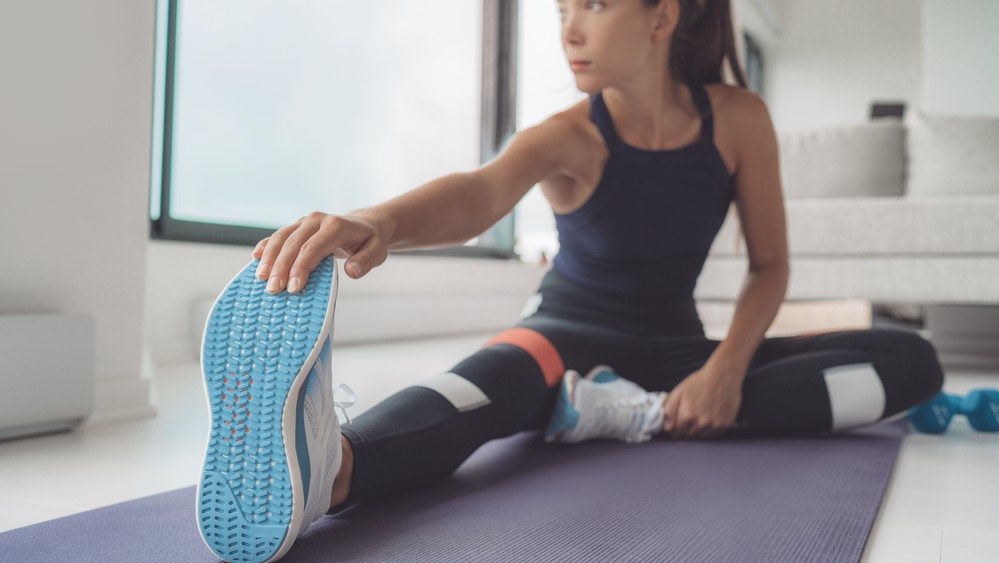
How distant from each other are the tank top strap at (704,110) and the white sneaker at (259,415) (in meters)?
0.86

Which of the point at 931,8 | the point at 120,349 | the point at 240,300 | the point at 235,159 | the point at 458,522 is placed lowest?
the point at 458,522

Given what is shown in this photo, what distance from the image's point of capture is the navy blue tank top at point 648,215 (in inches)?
53.2

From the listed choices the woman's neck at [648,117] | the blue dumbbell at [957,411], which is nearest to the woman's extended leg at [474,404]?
the woman's neck at [648,117]

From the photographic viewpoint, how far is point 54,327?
4.28 ft

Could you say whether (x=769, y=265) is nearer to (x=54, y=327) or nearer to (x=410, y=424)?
(x=410, y=424)

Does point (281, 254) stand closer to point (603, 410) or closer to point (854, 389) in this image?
point (603, 410)

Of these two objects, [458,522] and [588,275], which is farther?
[588,275]

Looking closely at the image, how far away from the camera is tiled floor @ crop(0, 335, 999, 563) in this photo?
0.84 m

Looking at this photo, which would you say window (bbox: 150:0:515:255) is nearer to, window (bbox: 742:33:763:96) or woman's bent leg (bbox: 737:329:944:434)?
woman's bent leg (bbox: 737:329:944:434)

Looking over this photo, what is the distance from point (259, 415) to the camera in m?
0.70

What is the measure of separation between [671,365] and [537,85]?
12.5ft

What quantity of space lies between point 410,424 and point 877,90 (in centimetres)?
807

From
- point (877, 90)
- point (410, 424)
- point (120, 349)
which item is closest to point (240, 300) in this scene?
point (410, 424)

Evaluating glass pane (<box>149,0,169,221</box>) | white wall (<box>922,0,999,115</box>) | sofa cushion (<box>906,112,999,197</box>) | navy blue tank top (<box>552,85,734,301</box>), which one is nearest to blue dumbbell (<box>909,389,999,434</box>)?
navy blue tank top (<box>552,85,734,301</box>)
